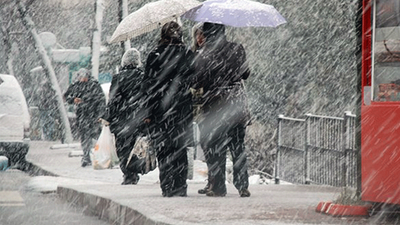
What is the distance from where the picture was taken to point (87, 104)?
1802 centimetres

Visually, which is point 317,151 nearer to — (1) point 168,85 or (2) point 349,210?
(1) point 168,85

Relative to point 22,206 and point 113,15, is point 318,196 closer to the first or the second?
point 22,206

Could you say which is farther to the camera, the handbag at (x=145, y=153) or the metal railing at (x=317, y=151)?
the metal railing at (x=317, y=151)

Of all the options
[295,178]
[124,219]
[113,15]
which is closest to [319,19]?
[295,178]

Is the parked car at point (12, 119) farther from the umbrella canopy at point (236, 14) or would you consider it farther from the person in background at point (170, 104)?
the person in background at point (170, 104)

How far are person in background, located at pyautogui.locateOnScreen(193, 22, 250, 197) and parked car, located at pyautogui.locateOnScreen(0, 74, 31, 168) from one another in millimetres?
7343

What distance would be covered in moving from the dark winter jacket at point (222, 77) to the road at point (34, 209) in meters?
1.74

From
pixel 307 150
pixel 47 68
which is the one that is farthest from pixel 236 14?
pixel 47 68

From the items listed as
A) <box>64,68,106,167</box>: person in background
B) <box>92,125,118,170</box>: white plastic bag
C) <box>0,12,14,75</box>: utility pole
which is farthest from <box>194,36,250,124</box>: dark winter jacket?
<box>0,12,14,75</box>: utility pole

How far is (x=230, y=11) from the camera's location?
10.6m

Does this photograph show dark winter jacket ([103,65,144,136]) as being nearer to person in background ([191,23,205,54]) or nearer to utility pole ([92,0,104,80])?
person in background ([191,23,205,54])

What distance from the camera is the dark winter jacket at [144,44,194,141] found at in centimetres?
1037

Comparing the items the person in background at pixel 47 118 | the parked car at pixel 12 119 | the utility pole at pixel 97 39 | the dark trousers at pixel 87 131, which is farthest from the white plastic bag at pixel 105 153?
the person in background at pixel 47 118

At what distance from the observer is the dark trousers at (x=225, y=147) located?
10.4 metres
